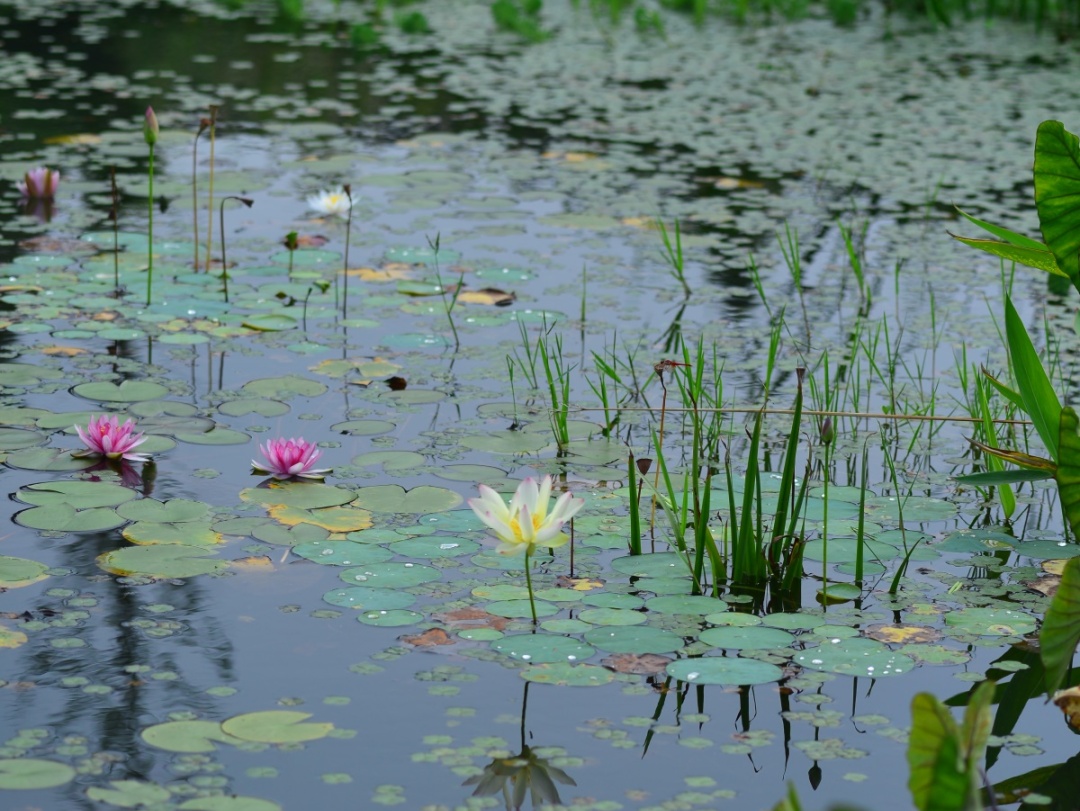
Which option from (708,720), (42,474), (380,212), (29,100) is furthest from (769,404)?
(29,100)

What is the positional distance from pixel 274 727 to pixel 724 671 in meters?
0.60

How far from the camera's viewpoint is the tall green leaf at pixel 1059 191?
6.78ft

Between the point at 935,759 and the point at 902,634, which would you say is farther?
the point at 902,634

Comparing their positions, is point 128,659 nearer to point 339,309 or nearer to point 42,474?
point 42,474

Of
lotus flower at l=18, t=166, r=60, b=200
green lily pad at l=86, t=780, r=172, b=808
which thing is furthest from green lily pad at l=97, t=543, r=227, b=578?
lotus flower at l=18, t=166, r=60, b=200

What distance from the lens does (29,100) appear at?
17.7 ft

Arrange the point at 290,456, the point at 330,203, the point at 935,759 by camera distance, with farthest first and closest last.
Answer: the point at 330,203, the point at 290,456, the point at 935,759

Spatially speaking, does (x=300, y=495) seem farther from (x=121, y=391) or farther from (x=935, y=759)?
(x=935, y=759)

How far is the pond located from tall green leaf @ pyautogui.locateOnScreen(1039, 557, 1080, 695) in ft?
0.18

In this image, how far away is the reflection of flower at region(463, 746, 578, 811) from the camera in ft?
5.08

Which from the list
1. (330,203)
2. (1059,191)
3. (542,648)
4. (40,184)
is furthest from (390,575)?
(40,184)

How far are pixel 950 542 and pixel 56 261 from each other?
2.51 meters

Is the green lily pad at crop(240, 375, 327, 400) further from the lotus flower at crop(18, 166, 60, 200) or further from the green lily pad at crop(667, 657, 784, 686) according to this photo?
the lotus flower at crop(18, 166, 60, 200)

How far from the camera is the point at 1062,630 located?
180 cm
